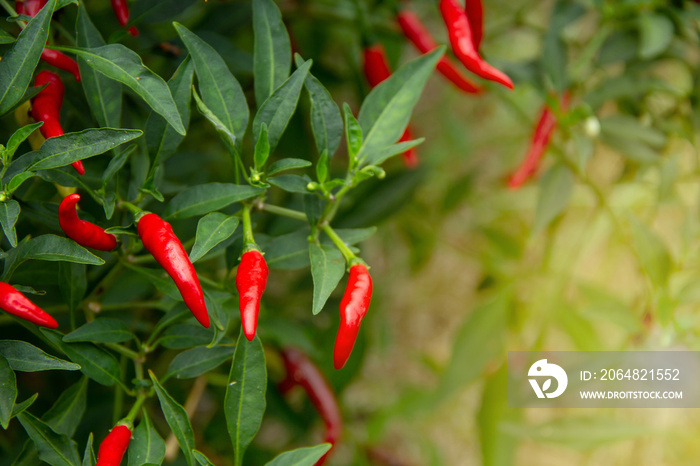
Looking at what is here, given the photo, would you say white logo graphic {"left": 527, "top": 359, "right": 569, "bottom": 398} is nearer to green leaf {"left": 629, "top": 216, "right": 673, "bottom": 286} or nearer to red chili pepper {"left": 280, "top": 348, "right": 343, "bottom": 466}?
green leaf {"left": 629, "top": 216, "right": 673, "bottom": 286}

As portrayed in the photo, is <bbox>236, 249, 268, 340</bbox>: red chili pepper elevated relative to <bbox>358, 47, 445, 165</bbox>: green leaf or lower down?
lower down

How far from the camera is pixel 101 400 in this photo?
0.71 meters

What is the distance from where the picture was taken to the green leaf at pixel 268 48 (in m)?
0.48

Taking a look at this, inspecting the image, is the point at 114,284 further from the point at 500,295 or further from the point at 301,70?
the point at 500,295

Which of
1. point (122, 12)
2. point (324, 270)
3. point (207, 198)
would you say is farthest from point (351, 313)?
point (122, 12)

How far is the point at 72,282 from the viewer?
0.47 metres

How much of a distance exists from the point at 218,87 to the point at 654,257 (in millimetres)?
589

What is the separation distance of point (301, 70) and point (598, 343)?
0.67 meters

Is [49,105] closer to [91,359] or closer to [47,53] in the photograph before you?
[47,53]

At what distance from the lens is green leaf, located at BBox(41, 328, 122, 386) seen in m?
0.44

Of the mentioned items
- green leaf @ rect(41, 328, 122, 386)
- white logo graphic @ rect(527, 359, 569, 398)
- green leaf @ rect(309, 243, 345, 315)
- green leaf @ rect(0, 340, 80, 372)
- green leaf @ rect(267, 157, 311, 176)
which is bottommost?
white logo graphic @ rect(527, 359, 569, 398)

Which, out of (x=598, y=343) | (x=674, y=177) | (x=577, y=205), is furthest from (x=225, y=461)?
(x=577, y=205)

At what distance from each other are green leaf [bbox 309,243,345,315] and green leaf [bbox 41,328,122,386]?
0.19 m

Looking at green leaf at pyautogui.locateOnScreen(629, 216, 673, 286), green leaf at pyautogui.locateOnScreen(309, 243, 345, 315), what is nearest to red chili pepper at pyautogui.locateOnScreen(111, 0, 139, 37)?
green leaf at pyautogui.locateOnScreen(309, 243, 345, 315)
